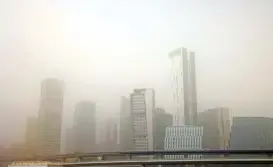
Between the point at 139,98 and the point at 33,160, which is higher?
the point at 139,98

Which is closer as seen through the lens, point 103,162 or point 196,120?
point 103,162

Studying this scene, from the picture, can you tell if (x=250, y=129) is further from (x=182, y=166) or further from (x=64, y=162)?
(x=64, y=162)

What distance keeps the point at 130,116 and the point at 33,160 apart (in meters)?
1.90

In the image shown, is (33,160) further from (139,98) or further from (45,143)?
(139,98)

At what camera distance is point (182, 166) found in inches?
158

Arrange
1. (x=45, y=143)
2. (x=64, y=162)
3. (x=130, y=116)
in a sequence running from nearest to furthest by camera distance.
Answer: (x=64, y=162)
(x=45, y=143)
(x=130, y=116)

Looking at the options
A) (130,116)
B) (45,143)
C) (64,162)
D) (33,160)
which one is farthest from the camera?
(130,116)

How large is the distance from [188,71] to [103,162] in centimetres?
244

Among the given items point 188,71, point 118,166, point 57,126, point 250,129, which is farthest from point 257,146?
point 57,126

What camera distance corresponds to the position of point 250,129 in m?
5.43

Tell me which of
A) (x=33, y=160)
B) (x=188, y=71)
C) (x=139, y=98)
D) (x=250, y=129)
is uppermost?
(x=188, y=71)

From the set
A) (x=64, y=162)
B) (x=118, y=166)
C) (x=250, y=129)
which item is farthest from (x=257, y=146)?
(x=64, y=162)

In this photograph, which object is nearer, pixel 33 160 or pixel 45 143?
pixel 33 160

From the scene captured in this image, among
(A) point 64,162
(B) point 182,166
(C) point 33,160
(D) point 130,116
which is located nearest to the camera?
(B) point 182,166
